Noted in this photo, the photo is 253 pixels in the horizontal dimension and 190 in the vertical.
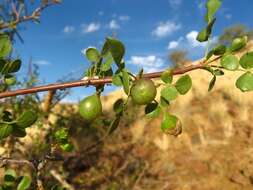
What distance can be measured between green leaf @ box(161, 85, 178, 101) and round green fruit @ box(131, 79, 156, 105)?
0.50 ft

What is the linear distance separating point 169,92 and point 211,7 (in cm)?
23

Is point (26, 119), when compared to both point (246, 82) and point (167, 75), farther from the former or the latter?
point (246, 82)

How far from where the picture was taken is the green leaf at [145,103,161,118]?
109cm

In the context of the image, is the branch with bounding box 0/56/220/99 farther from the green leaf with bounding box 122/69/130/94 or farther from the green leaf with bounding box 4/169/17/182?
the green leaf with bounding box 4/169/17/182

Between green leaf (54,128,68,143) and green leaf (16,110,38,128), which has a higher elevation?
green leaf (16,110,38,128)

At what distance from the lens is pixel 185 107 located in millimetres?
10141

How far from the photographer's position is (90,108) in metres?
1.01

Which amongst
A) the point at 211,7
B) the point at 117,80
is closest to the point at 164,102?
the point at 117,80

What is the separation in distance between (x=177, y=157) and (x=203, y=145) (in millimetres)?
567

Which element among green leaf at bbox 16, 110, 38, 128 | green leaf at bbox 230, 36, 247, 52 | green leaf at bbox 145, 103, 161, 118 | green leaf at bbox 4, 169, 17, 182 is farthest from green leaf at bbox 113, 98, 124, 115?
green leaf at bbox 4, 169, 17, 182

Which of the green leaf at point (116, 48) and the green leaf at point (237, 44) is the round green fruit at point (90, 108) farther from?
the green leaf at point (237, 44)

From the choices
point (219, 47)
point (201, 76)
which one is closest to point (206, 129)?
point (201, 76)

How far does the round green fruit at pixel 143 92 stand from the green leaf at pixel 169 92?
15cm

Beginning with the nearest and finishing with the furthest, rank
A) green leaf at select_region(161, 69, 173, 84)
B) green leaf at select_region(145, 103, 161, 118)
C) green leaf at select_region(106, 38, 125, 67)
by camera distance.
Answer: green leaf at select_region(106, 38, 125, 67) → green leaf at select_region(161, 69, 173, 84) → green leaf at select_region(145, 103, 161, 118)
